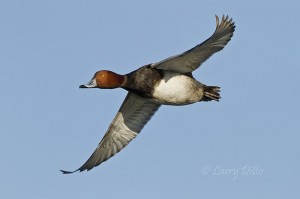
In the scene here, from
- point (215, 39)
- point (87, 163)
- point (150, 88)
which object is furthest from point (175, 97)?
point (87, 163)

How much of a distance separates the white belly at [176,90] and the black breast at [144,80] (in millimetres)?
93

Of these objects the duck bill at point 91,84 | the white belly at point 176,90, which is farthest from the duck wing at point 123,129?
the duck bill at point 91,84

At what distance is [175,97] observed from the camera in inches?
477

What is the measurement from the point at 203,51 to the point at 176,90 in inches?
33.2

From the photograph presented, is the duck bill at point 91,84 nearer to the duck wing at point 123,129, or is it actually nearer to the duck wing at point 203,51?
the duck wing at point 203,51

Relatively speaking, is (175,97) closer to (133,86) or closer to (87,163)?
(133,86)

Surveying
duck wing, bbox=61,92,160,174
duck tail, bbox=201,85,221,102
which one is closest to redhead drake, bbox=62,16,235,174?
duck tail, bbox=201,85,221,102

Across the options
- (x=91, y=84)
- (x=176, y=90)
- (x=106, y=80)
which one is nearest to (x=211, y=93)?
(x=176, y=90)

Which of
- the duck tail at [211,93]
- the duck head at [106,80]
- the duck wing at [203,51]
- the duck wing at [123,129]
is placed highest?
the duck wing at [203,51]

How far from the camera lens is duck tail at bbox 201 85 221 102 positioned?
1244cm

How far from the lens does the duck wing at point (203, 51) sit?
37.5 ft

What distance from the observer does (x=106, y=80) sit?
1194 centimetres

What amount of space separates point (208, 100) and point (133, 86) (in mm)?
1370

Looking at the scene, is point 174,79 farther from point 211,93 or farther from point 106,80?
point 106,80
